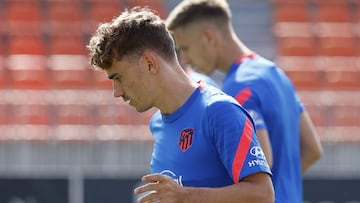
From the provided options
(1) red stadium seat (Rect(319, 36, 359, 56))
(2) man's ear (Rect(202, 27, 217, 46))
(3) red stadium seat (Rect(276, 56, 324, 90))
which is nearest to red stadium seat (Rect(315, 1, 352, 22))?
(1) red stadium seat (Rect(319, 36, 359, 56))

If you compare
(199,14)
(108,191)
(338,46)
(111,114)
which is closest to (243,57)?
(199,14)

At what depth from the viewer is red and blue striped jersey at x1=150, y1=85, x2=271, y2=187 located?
2.84 m

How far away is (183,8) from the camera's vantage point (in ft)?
14.8

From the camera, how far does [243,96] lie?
4.00m

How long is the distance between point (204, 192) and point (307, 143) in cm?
166

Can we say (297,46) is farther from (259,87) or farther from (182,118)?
(182,118)

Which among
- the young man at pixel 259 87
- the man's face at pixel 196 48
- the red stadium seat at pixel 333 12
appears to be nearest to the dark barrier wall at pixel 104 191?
the young man at pixel 259 87

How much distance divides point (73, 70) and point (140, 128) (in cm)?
156

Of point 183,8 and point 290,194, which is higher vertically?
point 183,8

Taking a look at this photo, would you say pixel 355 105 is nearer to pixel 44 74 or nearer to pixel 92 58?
pixel 44 74

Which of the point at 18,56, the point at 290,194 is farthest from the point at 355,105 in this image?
the point at 290,194

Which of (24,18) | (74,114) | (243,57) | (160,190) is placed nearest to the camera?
(160,190)

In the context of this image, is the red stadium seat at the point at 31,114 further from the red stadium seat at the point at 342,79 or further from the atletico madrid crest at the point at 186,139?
the atletico madrid crest at the point at 186,139

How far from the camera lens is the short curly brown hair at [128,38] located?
296 centimetres
